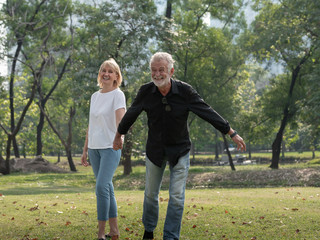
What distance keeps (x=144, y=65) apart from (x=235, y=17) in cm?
1522

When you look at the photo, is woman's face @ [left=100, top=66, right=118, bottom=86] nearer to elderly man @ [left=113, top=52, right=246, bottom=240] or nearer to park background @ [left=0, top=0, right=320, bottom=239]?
elderly man @ [left=113, top=52, right=246, bottom=240]

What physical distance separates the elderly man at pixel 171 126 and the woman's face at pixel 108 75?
59cm

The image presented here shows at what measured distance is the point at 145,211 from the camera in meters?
5.32

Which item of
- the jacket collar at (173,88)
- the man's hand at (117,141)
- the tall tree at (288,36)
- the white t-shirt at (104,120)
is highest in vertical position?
the tall tree at (288,36)

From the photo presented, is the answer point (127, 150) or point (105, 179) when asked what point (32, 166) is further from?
point (105, 179)

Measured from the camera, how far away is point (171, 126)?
16.3 feet

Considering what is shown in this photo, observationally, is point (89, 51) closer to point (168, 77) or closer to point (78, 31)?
point (78, 31)

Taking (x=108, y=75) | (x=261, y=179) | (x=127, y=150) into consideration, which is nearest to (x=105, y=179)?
(x=108, y=75)

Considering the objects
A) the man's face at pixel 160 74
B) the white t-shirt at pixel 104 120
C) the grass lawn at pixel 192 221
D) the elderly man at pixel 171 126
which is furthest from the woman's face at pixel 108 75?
the grass lawn at pixel 192 221

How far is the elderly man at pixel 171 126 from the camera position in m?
4.91

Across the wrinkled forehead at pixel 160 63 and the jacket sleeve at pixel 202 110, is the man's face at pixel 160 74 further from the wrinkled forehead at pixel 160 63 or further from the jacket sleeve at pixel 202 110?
the jacket sleeve at pixel 202 110

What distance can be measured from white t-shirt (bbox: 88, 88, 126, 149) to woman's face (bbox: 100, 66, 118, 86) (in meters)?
0.13

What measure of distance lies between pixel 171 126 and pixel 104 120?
3.02ft

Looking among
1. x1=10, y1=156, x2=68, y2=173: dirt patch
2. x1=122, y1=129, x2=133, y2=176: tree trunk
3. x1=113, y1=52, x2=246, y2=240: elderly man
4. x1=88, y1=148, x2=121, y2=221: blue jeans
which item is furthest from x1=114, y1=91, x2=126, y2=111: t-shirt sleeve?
x1=10, y1=156, x2=68, y2=173: dirt patch
